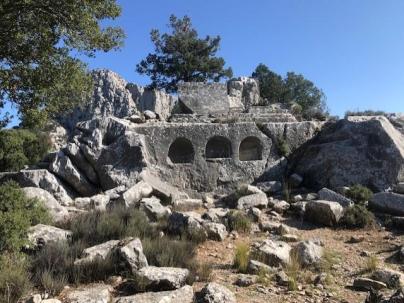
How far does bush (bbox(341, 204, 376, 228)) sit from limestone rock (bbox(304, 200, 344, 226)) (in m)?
0.19

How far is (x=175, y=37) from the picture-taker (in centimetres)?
3775

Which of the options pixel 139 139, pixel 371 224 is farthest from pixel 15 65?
pixel 371 224

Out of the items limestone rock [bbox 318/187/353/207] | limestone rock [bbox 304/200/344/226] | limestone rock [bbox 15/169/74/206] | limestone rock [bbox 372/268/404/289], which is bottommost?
limestone rock [bbox 372/268/404/289]

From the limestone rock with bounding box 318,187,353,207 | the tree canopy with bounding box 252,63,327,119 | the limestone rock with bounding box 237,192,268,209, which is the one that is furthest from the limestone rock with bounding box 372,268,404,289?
the tree canopy with bounding box 252,63,327,119

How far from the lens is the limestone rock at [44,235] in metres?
8.60

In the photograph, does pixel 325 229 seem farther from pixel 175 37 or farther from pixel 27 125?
pixel 175 37

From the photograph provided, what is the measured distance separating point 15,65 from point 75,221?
12.6 ft

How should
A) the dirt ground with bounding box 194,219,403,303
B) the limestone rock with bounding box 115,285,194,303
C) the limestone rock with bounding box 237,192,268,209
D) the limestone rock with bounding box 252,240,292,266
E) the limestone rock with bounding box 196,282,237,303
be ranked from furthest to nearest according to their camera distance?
the limestone rock with bounding box 237,192,268,209
the limestone rock with bounding box 252,240,292,266
the dirt ground with bounding box 194,219,403,303
the limestone rock with bounding box 196,282,237,303
the limestone rock with bounding box 115,285,194,303

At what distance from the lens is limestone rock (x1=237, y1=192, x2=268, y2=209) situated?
Result: 13258 mm

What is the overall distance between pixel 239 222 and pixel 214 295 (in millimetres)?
5161

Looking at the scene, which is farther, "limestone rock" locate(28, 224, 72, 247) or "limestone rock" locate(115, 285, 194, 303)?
"limestone rock" locate(28, 224, 72, 247)

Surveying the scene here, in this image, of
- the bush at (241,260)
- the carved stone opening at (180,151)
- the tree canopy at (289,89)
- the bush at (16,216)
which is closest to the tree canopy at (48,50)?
the bush at (16,216)

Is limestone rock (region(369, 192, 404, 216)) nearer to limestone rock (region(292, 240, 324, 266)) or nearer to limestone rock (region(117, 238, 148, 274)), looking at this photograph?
limestone rock (region(292, 240, 324, 266))

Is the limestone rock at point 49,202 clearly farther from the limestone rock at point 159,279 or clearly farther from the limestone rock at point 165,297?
the limestone rock at point 165,297
